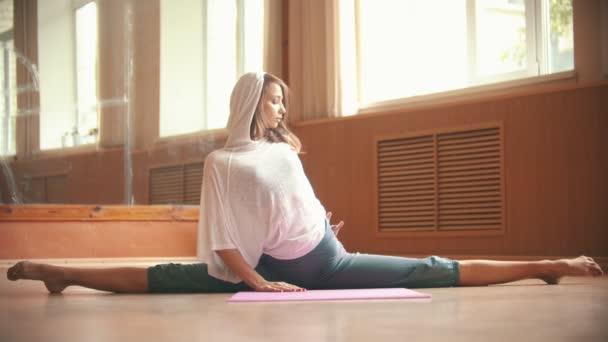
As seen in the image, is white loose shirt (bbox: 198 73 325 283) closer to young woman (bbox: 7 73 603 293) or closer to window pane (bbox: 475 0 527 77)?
young woman (bbox: 7 73 603 293)

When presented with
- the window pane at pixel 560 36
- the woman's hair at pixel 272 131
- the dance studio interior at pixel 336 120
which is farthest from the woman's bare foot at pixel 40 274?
the window pane at pixel 560 36

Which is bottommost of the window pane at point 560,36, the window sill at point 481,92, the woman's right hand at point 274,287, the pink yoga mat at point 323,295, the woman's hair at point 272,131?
the pink yoga mat at point 323,295

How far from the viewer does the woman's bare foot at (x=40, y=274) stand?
2.89m

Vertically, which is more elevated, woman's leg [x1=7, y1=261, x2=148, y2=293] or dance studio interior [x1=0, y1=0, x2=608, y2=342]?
dance studio interior [x1=0, y1=0, x2=608, y2=342]

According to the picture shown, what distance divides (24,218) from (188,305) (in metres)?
3.22

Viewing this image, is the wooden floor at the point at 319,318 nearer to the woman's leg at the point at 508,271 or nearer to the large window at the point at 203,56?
the woman's leg at the point at 508,271

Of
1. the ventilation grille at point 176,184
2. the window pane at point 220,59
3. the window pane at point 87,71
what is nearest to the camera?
the window pane at point 87,71

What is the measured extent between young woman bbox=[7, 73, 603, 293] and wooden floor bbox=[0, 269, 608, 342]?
11 centimetres

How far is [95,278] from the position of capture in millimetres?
3021

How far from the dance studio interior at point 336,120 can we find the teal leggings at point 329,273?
1.02 metres

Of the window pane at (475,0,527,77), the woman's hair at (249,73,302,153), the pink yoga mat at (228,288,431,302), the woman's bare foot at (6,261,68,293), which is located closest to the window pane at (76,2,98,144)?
the window pane at (475,0,527,77)

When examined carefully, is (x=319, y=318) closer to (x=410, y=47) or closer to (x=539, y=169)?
(x=539, y=169)

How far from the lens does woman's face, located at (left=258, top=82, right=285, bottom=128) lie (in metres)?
2.92

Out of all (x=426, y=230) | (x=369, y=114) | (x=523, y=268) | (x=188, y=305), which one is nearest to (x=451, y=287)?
(x=523, y=268)
